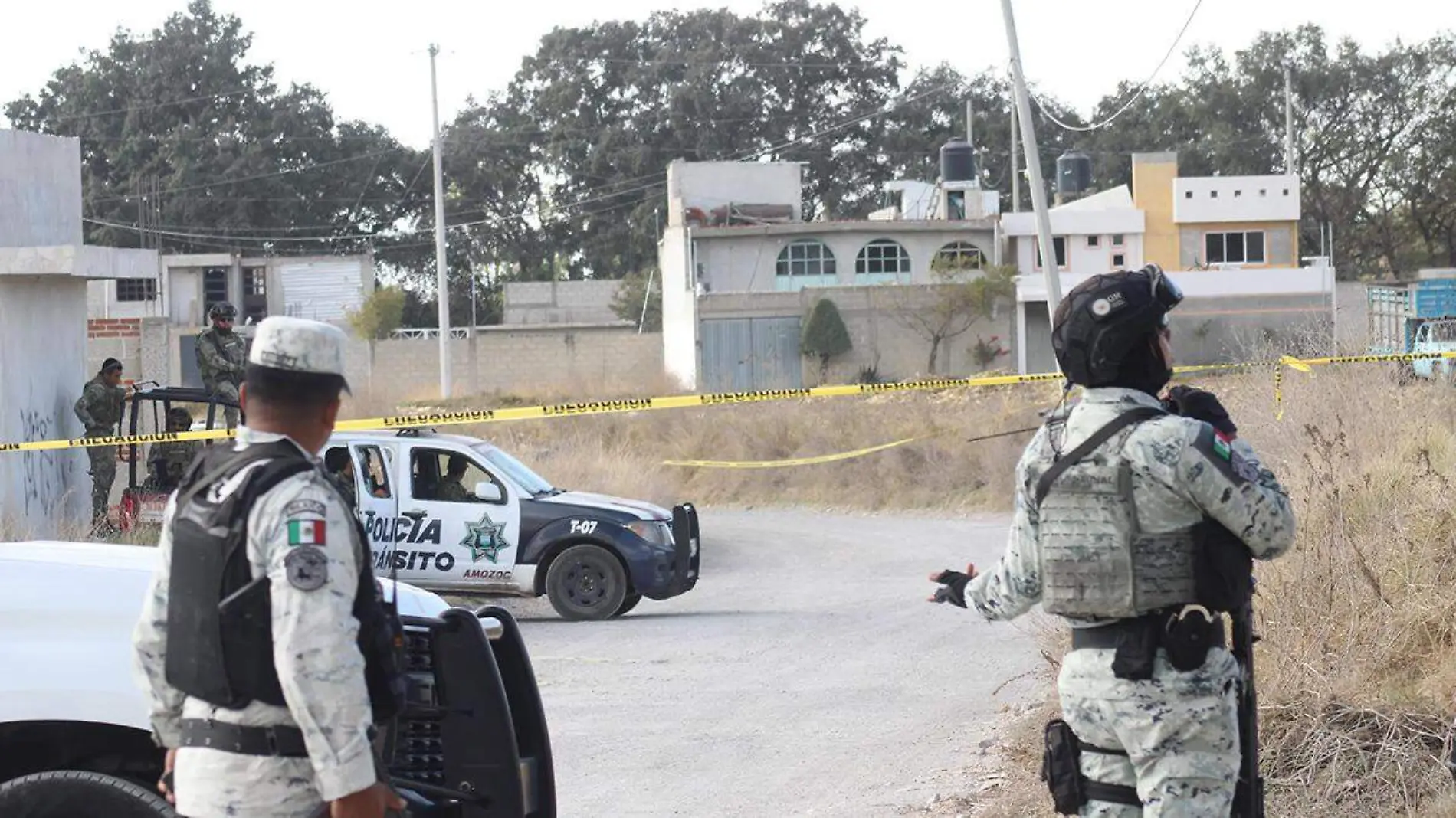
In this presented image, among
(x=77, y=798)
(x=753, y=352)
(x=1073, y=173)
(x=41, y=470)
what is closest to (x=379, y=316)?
(x=753, y=352)

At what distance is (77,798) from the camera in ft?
14.4

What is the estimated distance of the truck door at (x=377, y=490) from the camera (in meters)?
13.5

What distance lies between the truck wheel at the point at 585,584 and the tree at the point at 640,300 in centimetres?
5016

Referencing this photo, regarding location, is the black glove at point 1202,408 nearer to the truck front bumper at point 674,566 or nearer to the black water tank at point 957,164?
the truck front bumper at point 674,566

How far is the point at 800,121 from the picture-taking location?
258ft

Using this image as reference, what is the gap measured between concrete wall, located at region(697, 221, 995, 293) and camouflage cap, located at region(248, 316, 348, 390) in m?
51.0

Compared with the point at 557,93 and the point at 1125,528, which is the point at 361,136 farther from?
the point at 1125,528

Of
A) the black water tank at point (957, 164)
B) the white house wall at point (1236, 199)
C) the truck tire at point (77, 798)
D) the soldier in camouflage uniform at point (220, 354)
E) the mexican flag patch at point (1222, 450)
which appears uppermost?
the black water tank at point (957, 164)

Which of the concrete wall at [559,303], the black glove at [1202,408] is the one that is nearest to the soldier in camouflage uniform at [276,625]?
the black glove at [1202,408]

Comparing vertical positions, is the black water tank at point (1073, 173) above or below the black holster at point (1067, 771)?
above

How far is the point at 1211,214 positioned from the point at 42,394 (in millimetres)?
48638

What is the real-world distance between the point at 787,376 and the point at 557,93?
93.7ft

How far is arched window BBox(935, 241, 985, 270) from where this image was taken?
55.3 m

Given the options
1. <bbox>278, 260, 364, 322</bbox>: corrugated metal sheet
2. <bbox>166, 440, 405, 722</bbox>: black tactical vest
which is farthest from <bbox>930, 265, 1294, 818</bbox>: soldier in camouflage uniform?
<bbox>278, 260, 364, 322</bbox>: corrugated metal sheet
